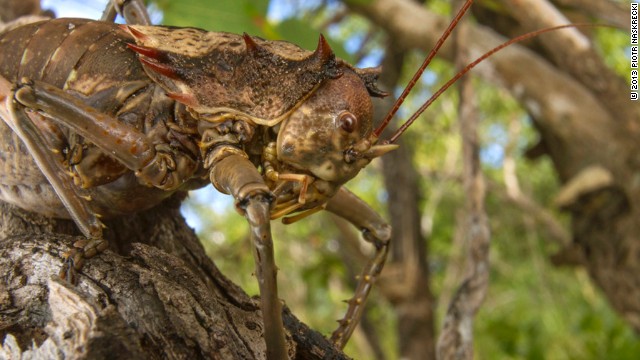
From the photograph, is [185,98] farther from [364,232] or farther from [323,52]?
[364,232]

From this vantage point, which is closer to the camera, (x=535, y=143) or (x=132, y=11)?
(x=132, y=11)

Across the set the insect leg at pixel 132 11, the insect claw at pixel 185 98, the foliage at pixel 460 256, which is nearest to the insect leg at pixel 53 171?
the insect claw at pixel 185 98

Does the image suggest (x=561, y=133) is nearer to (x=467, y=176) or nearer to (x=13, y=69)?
(x=467, y=176)

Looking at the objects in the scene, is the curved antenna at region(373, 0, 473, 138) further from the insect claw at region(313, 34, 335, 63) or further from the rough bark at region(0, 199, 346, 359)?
the rough bark at region(0, 199, 346, 359)

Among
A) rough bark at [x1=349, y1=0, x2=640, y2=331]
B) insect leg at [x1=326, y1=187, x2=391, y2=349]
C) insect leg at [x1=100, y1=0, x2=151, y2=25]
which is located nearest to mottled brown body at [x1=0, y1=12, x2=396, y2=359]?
insect leg at [x1=326, y1=187, x2=391, y2=349]

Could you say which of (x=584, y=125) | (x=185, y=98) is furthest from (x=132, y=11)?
(x=584, y=125)

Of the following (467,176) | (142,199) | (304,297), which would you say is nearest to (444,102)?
(304,297)

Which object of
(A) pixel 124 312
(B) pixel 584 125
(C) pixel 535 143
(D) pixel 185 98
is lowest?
(A) pixel 124 312
